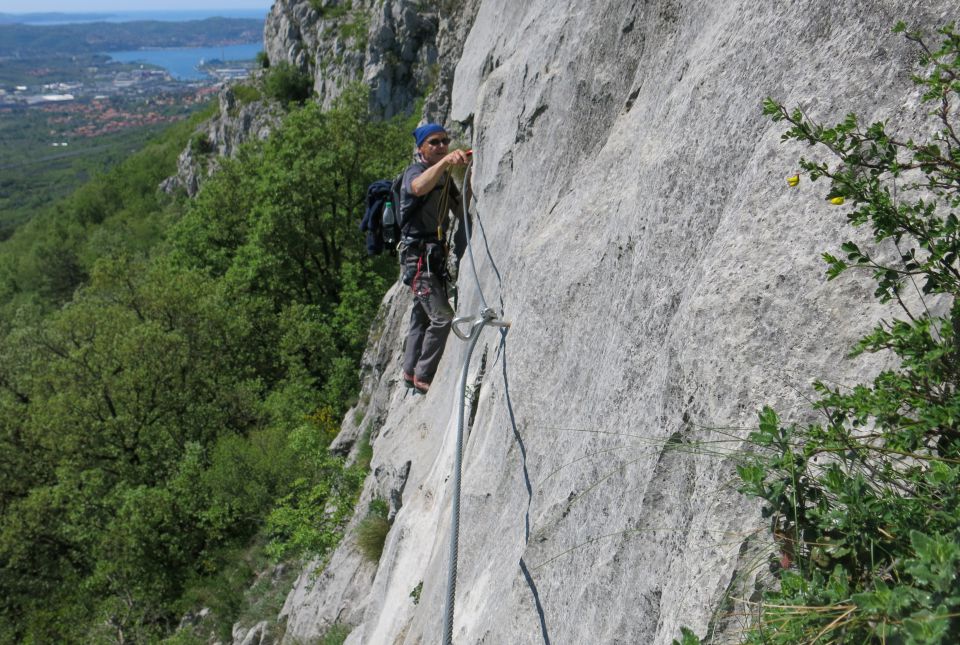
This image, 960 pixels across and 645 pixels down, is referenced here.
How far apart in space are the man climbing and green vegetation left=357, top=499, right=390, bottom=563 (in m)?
2.02

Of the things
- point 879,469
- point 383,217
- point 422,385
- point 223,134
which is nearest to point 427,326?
point 422,385

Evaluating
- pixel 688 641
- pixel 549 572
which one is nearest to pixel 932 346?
pixel 688 641

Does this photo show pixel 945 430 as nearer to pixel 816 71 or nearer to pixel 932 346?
pixel 932 346

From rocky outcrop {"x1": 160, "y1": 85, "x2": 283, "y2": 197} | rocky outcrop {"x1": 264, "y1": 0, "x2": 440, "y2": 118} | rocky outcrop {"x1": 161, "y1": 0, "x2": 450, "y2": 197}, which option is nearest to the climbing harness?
rocky outcrop {"x1": 161, "y1": 0, "x2": 450, "y2": 197}

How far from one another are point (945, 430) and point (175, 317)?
26512mm

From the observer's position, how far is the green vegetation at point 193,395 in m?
19.6

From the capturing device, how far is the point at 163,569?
66.1 ft

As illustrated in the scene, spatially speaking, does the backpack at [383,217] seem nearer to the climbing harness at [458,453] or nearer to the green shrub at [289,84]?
the climbing harness at [458,453]

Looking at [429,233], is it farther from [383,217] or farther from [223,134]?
[223,134]

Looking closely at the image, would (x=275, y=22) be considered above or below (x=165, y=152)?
above

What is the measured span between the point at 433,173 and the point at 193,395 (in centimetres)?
1944

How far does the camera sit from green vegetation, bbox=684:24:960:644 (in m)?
2.07

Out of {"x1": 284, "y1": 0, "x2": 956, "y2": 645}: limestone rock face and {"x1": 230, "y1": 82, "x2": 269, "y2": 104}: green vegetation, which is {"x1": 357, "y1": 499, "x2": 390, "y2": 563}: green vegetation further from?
{"x1": 230, "y1": 82, "x2": 269, "y2": 104}: green vegetation

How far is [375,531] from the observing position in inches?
392
